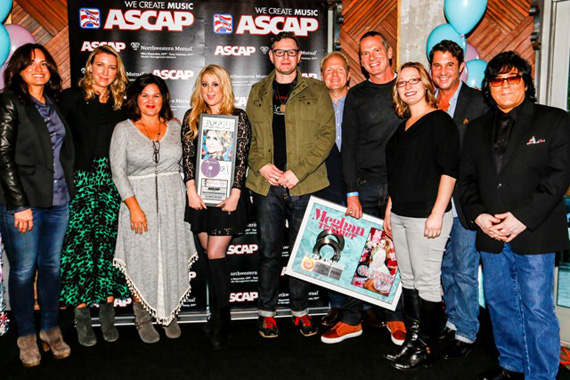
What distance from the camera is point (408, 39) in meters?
4.27

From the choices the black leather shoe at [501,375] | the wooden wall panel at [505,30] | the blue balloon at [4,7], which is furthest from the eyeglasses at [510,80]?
the blue balloon at [4,7]

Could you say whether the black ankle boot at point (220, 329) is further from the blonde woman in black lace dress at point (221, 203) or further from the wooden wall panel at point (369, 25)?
the wooden wall panel at point (369, 25)

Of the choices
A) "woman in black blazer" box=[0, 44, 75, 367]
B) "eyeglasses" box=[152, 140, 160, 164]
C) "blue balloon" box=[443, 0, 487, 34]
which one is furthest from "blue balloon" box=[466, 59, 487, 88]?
"woman in black blazer" box=[0, 44, 75, 367]

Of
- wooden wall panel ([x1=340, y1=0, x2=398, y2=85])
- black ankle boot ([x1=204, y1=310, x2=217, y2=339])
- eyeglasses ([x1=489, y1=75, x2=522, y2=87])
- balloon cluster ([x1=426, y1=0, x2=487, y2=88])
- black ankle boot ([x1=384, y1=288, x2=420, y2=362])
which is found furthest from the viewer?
wooden wall panel ([x1=340, y1=0, x2=398, y2=85])

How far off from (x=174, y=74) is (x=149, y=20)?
471 millimetres

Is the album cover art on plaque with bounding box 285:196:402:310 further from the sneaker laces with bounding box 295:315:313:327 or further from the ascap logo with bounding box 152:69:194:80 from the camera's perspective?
the ascap logo with bounding box 152:69:194:80

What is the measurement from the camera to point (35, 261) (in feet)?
9.64

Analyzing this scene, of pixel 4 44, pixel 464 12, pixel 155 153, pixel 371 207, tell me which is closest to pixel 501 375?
pixel 371 207

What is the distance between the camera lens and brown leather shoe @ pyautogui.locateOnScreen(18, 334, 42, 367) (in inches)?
116

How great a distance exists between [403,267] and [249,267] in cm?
150

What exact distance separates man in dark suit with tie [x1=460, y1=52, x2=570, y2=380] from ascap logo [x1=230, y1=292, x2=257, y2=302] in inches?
78.4

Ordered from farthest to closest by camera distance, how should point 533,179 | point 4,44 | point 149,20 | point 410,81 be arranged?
point 149,20 < point 4,44 < point 410,81 < point 533,179

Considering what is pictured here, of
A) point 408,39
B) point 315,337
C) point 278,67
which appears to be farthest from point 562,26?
point 315,337

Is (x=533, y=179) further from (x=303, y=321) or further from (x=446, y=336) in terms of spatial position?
(x=303, y=321)
